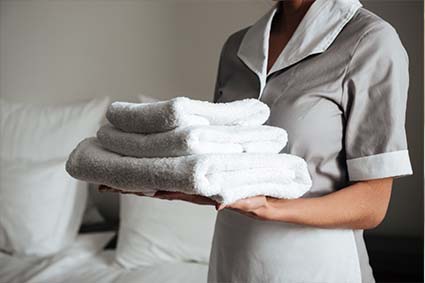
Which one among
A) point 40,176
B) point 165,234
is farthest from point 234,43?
point 40,176

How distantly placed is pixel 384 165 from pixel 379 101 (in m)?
0.10

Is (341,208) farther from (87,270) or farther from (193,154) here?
(87,270)

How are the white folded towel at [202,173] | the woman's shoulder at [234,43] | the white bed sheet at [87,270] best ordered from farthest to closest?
the white bed sheet at [87,270]
the woman's shoulder at [234,43]
the white folded towel at [202,173]

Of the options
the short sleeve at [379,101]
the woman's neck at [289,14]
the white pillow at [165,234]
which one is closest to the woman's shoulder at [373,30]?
the short sleeve at [379,101]

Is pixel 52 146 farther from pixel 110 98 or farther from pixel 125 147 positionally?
pixel 125 147

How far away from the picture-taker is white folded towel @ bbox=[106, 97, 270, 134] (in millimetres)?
582

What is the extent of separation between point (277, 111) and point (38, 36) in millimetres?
1357

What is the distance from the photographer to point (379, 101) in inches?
28.8

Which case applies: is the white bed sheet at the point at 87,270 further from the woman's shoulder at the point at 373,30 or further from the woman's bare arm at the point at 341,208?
the woman's shoulder at the point at 373,30

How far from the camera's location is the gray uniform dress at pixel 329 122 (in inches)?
28.9

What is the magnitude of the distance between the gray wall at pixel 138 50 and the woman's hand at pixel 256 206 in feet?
2.87

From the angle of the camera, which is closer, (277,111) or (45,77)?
(277,111)

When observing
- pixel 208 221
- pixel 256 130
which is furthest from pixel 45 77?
pixel 256 130

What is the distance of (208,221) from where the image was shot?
4.58 ft
